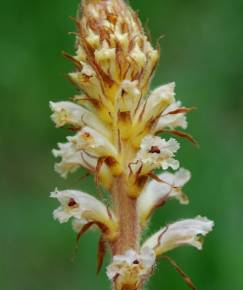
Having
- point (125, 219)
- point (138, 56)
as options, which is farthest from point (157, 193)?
point (138, 56)

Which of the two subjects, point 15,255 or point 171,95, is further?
point 15,255

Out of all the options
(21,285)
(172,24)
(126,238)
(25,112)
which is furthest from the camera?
(172,24)

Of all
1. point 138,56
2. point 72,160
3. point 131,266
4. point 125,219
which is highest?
point 138,56

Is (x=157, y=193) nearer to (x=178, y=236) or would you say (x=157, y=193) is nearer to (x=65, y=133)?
(x=178, y=236)

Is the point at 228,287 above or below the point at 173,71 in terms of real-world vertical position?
below

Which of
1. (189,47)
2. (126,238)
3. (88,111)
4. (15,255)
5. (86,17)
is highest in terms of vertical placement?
(189,47)

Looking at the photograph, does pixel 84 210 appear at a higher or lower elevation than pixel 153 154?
lower

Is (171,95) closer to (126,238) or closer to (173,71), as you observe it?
(126,238)

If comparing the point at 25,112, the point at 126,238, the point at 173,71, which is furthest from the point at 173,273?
the point at 25,112
